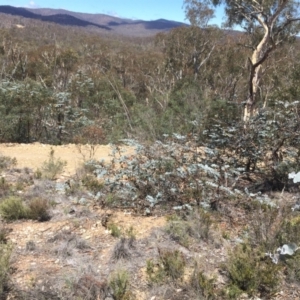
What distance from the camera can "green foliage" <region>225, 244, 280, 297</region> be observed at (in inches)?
128

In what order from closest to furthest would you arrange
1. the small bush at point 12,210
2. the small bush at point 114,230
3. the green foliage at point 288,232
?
the green foliage at point 288,232
the small bush at point 114,230
the small bush at point 12,210

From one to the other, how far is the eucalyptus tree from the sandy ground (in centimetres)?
321

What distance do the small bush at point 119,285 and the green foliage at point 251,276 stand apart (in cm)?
86

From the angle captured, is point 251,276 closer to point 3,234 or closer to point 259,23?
point 3,234

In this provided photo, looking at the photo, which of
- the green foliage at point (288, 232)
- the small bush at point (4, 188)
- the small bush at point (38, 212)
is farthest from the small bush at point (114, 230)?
the small bush at point (4, 188)

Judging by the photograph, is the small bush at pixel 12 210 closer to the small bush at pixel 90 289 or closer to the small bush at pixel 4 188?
the small bush at pixel 4 188

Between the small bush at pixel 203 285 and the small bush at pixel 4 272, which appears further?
the small bush at pixel 4 272

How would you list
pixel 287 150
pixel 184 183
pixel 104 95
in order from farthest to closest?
pixel 104 95
pixel 287 150
pixel 184 183

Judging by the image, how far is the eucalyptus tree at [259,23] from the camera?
27.2 ft

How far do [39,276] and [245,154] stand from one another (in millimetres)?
3479

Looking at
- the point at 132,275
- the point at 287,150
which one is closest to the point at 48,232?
the point at 132,275

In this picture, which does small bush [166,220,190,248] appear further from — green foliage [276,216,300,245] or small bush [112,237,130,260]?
green foliage [276,216,300,245]

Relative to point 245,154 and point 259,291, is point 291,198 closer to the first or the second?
point 245,154

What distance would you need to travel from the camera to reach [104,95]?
728 inches
